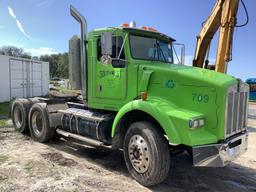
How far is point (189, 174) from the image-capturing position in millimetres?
5918

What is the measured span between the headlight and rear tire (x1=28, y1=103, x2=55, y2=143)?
A: 14.9ft

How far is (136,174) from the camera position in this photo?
525cm

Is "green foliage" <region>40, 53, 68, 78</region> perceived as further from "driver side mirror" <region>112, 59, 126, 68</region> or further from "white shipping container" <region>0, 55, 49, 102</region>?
"driver side mirror" <region>112, 59, 126, 68</region>

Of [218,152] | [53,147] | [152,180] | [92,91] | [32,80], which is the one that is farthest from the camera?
[32,80]

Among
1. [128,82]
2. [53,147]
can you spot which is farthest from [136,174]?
[53,147]

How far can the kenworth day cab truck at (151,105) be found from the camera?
4.68 meters

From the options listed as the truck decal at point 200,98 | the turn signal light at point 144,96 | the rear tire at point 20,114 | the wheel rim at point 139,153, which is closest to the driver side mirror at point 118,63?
the turn signal light at point 144,96

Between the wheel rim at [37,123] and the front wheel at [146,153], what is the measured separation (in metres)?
3.77

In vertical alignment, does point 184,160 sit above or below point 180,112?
below

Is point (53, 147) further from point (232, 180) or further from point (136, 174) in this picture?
point (232, 180)

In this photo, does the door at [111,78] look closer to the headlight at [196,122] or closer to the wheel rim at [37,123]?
the headlight at [196,122]

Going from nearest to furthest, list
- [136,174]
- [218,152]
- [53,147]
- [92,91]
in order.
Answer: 1. [218,152]
2. [136,174]
3. [92,91]
4. [53,147]

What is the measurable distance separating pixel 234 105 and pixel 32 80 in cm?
1958

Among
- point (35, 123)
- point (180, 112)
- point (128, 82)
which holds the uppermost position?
point (128, 82)
